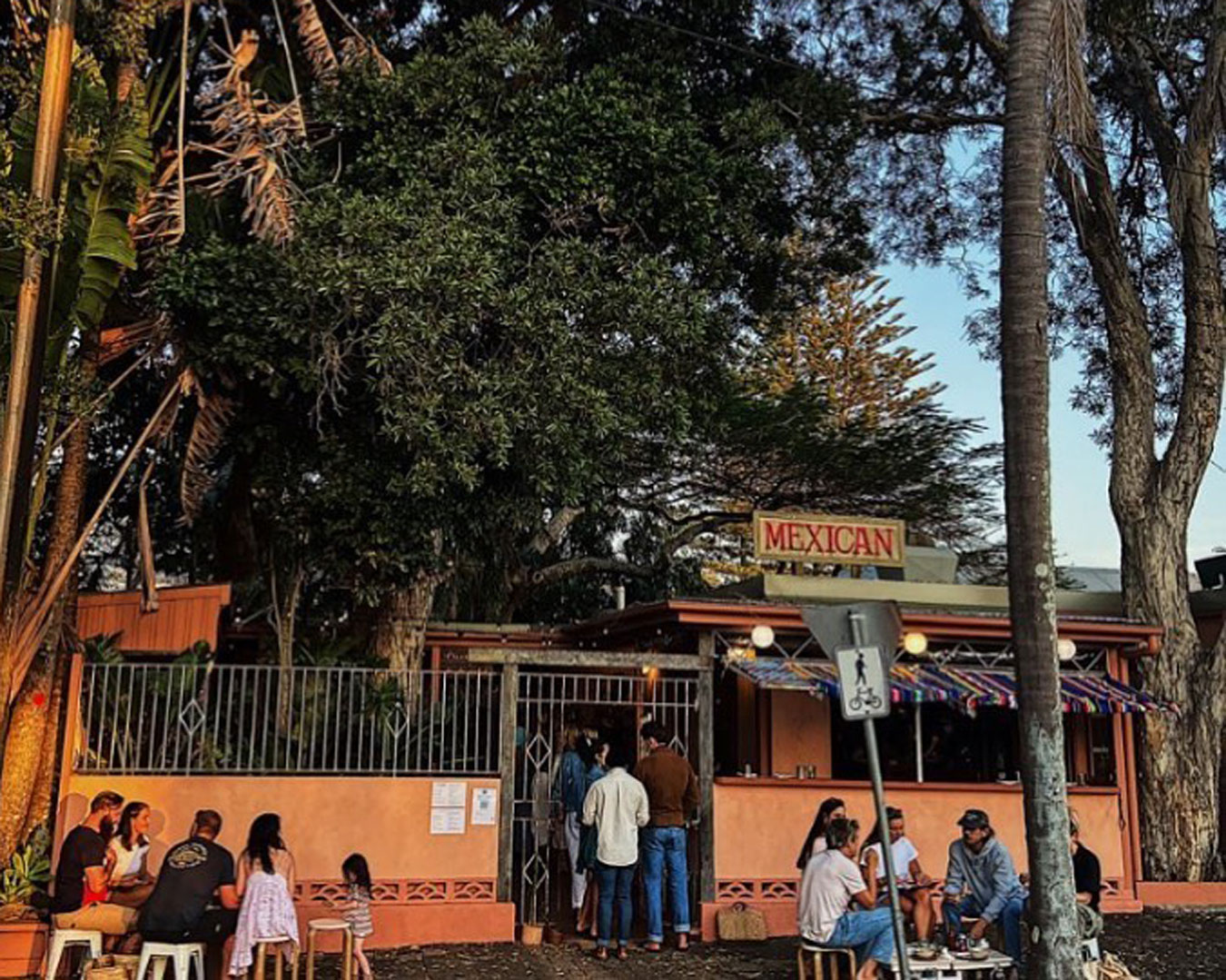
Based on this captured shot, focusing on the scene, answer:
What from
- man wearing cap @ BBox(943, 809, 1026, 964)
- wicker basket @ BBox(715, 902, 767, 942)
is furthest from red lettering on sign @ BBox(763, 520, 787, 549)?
man wearing cap @ BBox(943, 809, 1026, 964)

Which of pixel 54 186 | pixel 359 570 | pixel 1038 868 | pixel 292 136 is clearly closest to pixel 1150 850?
pixel 1038 868

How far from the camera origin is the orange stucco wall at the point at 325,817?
11617mm

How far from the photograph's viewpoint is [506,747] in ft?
41.5

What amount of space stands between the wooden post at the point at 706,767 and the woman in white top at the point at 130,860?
5.16m

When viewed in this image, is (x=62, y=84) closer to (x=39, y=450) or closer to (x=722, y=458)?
(x=39, y=450)

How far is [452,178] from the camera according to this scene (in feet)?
40.3

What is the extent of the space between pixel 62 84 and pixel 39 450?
3990 millimetres

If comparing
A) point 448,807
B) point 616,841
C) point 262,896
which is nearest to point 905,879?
point 616,841

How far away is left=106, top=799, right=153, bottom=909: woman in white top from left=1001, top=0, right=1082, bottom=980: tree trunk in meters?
6.64

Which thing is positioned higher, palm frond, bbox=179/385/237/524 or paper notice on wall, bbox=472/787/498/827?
palm frond, bbox=179/385/237/524

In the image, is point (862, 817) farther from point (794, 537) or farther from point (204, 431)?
point (204, 431)

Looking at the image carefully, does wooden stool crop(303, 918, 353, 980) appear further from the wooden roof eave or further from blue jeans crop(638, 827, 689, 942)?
the wooden roof eave

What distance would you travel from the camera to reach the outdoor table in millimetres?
9133

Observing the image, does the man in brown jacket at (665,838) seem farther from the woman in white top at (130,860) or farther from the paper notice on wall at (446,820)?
the woman in white top at (130,860)
